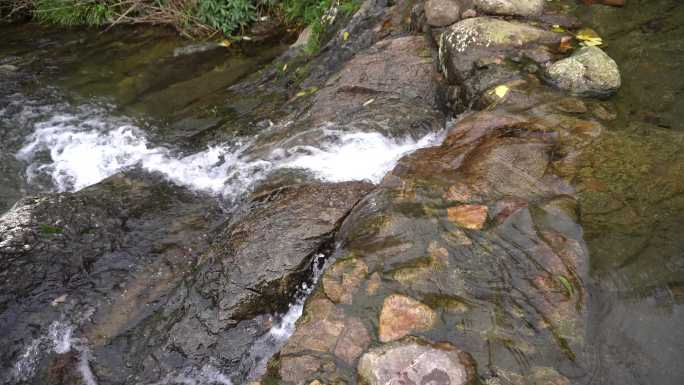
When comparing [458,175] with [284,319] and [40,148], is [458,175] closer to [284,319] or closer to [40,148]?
[284,319]

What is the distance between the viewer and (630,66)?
A: 4.27 meters

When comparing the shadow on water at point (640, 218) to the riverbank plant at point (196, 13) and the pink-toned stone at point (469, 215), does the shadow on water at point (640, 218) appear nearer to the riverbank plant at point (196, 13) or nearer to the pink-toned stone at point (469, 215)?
the pink-toned stone at point (469, 215)

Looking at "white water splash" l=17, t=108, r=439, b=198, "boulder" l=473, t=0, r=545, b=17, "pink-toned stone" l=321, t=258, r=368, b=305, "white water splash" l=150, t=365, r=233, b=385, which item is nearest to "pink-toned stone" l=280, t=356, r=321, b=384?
"pink-toned stone" l=321, t=258, r=368, b=305

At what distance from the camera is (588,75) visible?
3.99 metres

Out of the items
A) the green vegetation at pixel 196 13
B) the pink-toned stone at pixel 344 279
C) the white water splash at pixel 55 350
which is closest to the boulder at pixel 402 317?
the pink-toned stone at pixel 344 279

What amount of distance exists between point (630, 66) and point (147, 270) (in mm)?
4344

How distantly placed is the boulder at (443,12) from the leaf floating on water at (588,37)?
117 centimetres

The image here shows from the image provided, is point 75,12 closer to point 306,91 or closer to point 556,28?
point 306,91

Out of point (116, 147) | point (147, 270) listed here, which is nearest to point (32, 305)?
point (147, 270)

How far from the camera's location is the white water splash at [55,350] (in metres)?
3.21

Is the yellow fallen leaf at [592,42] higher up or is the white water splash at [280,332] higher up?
the yellow fallen leaf at [592,42]

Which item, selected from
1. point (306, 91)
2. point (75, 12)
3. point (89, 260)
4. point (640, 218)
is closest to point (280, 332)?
point (89, 260)

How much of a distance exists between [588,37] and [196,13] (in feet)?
20.1

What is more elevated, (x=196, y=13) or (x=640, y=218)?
(x=640, y=218)
